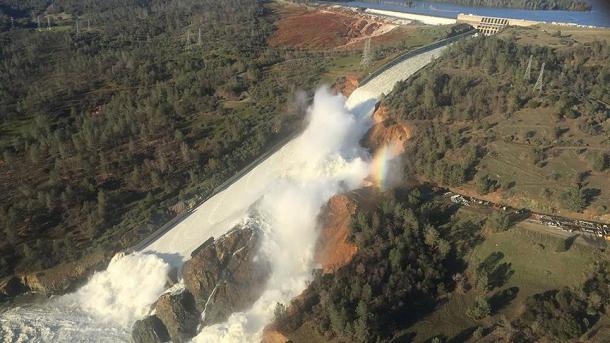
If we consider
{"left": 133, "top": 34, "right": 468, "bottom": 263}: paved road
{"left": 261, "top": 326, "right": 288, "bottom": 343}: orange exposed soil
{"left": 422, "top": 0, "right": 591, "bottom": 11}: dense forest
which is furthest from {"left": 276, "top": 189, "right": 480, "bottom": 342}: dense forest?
{"left": 422, "top": 0, "right": 591, "bottom": 11}: dense forest

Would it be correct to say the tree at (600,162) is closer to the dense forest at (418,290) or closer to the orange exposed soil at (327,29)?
the dense forest at (418,290)

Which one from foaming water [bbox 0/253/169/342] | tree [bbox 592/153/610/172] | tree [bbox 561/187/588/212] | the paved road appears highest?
tree [bbox 592/153/610/172]

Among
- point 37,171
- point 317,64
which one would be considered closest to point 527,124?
point 317,64

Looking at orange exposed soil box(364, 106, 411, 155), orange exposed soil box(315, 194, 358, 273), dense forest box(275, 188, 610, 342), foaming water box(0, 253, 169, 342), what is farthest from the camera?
orange exposed soil box(364, 106, 411, 155)

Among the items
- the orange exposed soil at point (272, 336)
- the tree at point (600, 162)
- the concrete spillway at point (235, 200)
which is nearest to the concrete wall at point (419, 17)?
the concrete spillway at point (235, 200)

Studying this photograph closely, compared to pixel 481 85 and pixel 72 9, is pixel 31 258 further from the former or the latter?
pixel 72 9

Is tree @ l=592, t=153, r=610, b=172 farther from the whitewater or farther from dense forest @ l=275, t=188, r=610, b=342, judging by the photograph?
the whitewater
